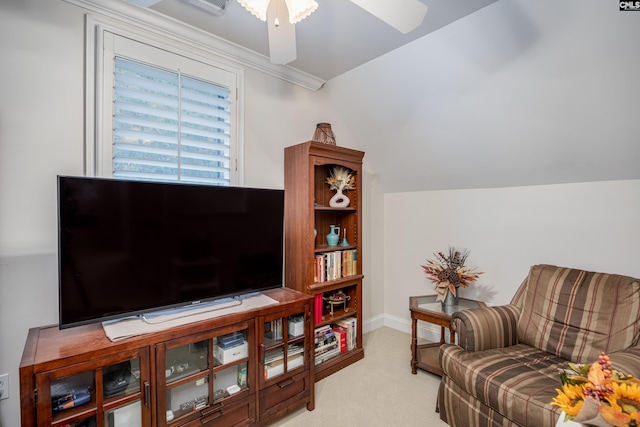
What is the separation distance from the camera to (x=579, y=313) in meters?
1.93

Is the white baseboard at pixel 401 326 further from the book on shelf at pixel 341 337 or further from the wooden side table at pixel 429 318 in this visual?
the book on shelf at pixel 341 337

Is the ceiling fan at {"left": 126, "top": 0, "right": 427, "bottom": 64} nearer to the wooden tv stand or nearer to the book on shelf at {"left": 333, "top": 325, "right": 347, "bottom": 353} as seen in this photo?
the wooden tv stand

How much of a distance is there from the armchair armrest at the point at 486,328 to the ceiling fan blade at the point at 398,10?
1764 mm

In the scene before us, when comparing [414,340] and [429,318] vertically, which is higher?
[429,318]

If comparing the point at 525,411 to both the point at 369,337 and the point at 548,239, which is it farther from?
the point at 369,337

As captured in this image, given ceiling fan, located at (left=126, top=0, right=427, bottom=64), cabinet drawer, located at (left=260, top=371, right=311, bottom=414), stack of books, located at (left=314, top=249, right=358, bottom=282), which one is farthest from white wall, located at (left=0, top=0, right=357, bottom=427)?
stack of books, located at (left=314, top=249, right=358, bottom=282)

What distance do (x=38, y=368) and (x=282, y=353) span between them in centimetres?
123

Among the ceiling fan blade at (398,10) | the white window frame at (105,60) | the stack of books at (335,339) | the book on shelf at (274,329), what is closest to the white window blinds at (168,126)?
the white window frame at (105,60)

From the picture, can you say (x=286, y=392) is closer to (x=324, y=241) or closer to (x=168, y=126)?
(x=324, y=241)

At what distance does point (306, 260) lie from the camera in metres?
2.46

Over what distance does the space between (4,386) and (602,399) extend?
2.53 meters

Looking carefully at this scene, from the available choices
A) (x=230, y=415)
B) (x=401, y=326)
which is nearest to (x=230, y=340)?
(x=230, y=415)

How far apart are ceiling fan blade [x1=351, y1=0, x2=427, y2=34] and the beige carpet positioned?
226 centimetres

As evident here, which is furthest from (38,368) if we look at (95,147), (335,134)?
(335,134)
